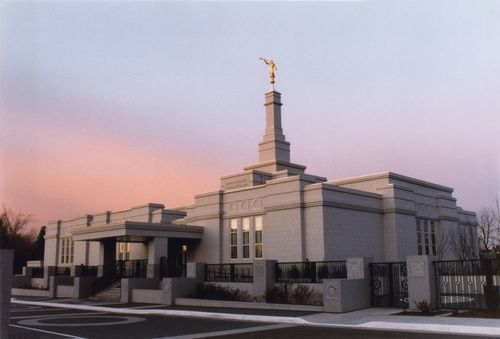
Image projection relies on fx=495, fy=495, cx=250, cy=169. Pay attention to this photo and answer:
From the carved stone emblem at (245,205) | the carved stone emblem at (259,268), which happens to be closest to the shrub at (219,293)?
the carved stone emblem at (259,268)

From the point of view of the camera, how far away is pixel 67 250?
51.6 meters

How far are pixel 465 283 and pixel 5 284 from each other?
17.6 metres

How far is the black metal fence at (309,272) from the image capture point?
22.8 meters

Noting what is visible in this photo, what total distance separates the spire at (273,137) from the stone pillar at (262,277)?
17.7 m

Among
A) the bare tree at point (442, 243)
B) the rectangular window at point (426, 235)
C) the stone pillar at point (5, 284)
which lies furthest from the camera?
the bare tree at point (442, 243)

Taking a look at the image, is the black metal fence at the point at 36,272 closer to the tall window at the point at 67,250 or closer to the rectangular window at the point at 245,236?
the tall window at the point at 67,250

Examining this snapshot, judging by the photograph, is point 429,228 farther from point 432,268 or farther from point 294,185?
point 432,268

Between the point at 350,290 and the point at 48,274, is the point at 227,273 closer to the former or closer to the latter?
the point at 350,290

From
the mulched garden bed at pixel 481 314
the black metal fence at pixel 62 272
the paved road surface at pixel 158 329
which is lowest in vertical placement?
the paved road surface at pixel 158 329

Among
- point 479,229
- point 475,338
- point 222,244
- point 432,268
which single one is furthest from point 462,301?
point 479,229

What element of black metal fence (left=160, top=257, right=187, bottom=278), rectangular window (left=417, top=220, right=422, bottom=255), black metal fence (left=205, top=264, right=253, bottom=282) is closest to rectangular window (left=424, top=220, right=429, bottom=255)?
rectangular window (left=417, top=220, right=422, bottom=255)

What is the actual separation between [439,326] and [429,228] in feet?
85.8

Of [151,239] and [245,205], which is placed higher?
[245,205]

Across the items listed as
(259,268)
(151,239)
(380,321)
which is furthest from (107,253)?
(380,321)
